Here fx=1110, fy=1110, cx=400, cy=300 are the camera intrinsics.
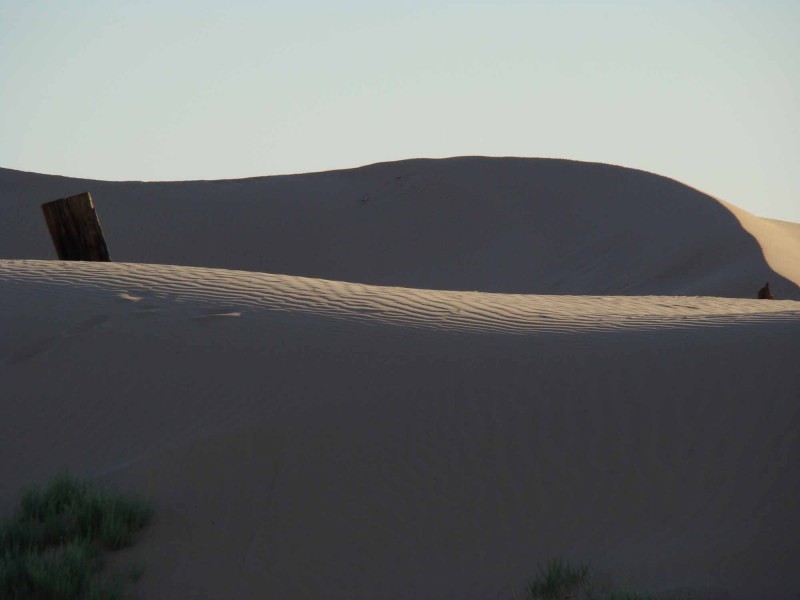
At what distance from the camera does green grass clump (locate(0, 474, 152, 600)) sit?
5566 mm

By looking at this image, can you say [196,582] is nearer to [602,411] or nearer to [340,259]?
[602,411]

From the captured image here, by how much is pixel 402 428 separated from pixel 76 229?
737cm

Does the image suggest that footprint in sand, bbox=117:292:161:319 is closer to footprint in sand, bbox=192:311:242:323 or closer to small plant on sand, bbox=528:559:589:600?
footprint in sand, bbox=192:311:242:323

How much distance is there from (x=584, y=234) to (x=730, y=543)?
1092 inches

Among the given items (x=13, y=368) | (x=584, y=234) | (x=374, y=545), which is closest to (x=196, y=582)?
(x=374, y=545)

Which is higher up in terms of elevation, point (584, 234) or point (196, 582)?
point (196, 582)

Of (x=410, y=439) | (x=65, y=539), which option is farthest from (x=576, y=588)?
(x=65, y=539)

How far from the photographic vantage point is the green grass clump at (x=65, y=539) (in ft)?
18.3

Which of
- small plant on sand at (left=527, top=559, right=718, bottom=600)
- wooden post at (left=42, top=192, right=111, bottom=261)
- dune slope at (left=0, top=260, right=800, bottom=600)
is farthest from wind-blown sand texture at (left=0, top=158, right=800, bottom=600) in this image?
wooden post at (left=42, top=192, right=111, bottom=261)

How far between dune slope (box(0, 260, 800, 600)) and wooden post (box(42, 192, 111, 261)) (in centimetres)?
287

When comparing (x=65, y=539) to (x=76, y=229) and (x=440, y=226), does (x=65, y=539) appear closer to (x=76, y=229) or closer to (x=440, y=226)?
(x=76, y=229)

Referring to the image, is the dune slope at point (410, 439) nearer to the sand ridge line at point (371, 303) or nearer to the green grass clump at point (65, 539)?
the sand ridge line at point (371, 303)

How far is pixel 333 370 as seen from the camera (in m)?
8.34

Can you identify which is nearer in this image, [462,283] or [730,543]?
[730,543]
